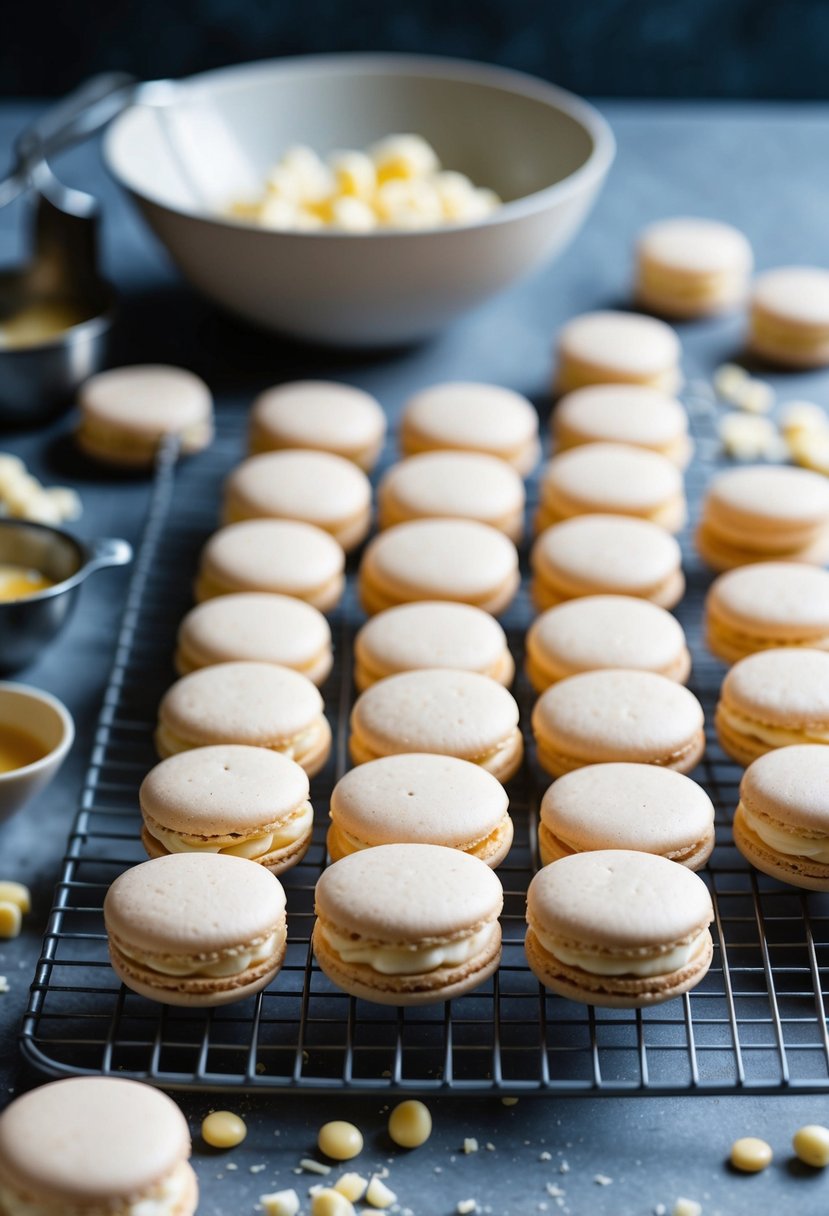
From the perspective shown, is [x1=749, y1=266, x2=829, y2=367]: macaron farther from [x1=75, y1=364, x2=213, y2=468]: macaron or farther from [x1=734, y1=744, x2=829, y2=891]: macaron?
[x1=734, y1=744, x2=829, y2=891]: macaron

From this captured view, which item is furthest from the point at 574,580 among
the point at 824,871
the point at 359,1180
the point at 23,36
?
the point at 23,36

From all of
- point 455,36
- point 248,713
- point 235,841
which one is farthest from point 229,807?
point 455,36

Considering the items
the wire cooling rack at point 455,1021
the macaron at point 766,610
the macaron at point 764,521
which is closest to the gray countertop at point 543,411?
the wire cooling rack at point 455,1021

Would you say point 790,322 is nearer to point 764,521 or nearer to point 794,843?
point 764,521

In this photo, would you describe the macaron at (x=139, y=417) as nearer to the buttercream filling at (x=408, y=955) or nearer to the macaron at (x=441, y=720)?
the macaron at (x=441, y=720)

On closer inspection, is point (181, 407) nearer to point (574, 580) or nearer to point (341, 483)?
point (341, 483)
